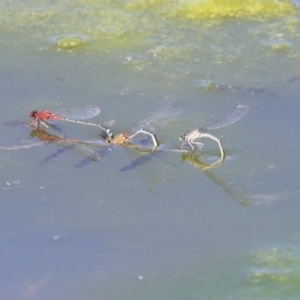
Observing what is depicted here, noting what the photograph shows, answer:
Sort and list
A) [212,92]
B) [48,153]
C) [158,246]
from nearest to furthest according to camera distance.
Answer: [158,246], [48,153], [212,92]

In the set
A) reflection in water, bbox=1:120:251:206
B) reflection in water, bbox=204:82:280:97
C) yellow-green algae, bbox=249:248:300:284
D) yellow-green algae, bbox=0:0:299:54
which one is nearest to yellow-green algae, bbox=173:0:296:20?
yellow-green algae, bbox=0:0:299:54

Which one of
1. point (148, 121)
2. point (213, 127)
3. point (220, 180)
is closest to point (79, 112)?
point (148, 121)

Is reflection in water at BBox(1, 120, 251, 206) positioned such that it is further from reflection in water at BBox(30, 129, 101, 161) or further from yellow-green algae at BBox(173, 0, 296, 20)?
yellow-green algae at BBox(173, 0, 296, 20)

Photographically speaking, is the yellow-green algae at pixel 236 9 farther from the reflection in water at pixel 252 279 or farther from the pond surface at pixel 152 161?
the reflection in water at pixel 252 279

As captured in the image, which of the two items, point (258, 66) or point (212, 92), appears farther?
point (258, 66)

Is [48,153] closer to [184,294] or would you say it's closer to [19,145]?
[19,145]

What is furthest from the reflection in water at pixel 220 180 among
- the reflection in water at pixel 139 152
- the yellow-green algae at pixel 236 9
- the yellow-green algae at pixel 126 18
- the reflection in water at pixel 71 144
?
the yellow-green algae at pixel 236 9

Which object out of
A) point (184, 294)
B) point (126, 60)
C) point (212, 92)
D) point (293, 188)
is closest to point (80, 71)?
point (126, 60)
